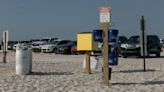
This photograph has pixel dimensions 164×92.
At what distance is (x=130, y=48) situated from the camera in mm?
36906

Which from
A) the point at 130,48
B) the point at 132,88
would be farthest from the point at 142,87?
the point at 130,48

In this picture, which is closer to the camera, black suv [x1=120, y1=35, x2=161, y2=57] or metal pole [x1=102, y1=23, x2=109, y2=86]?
metal pole [x1=102, y1=23, x2=109, y2=86]

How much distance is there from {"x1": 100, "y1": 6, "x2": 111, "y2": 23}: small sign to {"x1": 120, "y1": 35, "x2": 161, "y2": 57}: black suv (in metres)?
21.6

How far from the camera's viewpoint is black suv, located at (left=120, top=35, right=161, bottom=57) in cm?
3669

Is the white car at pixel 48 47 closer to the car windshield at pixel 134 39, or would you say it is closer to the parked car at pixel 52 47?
the parked car at pixel 52 47

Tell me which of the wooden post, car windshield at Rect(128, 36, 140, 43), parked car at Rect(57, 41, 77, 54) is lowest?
the wooden post

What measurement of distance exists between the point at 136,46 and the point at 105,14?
858 inches

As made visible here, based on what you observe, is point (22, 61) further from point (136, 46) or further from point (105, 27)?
point (136, 46)

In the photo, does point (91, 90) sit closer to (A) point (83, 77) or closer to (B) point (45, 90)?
(B) point (45, 90)

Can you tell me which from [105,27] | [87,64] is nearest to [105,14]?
[105,27]

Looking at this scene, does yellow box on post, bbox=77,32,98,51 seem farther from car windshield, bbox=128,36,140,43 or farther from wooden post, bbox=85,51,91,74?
car windshield, bbox=128,36,140,43

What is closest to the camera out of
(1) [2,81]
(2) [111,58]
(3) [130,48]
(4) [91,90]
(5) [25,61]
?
(4) [91,90]

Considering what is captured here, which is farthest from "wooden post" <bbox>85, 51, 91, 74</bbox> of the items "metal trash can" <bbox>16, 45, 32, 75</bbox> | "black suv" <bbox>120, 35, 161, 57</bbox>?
"black suv" <bbox>120, 35, 161, 57</bbox>

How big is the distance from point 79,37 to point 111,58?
2494 millimetres
